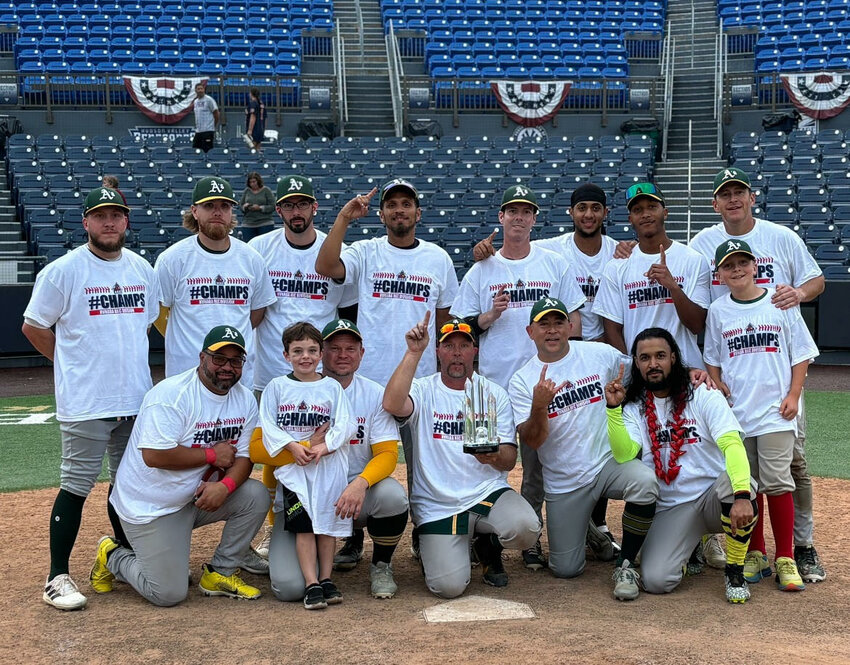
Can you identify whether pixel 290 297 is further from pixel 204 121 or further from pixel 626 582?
pixel 204 121

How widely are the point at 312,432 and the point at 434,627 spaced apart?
1.30 meters

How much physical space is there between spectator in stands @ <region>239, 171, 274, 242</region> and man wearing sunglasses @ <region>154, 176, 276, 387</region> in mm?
9044

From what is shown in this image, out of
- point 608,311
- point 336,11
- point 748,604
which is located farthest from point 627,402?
point 336,11

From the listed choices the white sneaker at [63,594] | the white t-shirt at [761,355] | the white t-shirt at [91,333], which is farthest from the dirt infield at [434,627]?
the white t-shirt at [91,333]

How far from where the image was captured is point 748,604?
534cm

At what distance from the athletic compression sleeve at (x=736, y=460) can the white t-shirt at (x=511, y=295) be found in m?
1.45

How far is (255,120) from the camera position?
19.2 m

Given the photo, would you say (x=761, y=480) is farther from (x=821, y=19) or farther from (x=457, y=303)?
(x=821, y=19)

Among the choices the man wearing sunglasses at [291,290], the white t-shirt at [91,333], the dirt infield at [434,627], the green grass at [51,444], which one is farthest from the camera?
the green grass at [51,444]

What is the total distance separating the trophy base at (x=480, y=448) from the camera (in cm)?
551

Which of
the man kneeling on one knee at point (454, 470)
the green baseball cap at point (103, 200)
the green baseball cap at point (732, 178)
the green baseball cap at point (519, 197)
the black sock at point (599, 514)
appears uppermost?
the green baseball cap at point (732, 178)

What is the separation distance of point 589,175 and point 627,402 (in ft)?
43.1

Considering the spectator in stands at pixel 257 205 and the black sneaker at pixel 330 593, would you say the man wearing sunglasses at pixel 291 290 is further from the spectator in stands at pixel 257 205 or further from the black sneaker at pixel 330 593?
the spectator in stands at pixel 257 205

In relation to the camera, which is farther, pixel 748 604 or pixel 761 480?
pixel 761 480
